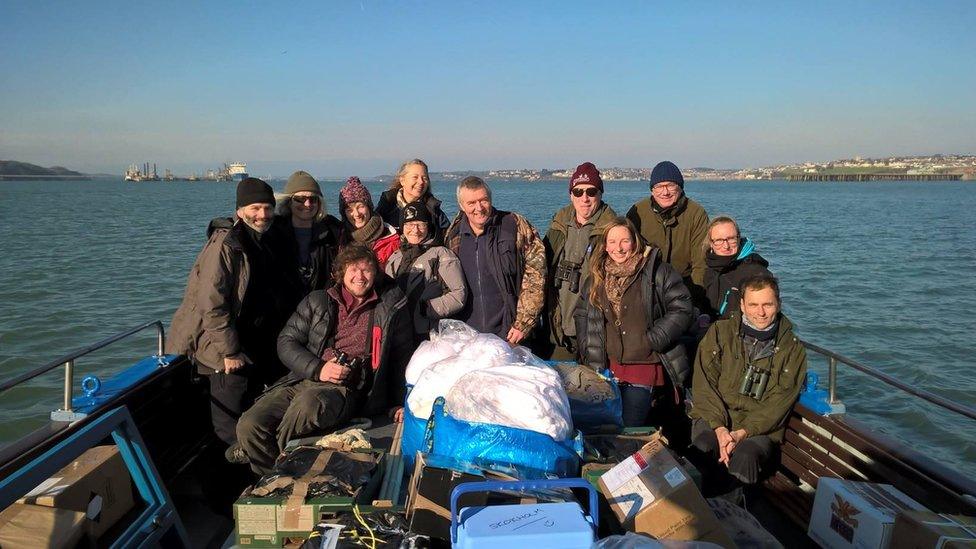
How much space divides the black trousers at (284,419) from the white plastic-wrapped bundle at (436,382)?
77 centimetres

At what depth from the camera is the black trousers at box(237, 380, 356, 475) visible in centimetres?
410

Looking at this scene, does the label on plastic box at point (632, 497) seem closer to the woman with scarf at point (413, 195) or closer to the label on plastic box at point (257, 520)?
the label on plastic box at point (257, 520)

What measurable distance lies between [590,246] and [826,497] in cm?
232

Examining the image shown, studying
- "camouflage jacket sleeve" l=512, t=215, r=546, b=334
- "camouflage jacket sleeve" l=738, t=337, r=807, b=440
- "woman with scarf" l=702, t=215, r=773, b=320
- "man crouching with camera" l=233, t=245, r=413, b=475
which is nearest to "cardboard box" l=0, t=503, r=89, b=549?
"man crouching with camera" l=233, t=245, r=413, b=475

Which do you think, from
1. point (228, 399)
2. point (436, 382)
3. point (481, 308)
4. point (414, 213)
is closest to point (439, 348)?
point (436, 382)

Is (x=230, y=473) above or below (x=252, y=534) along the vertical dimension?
below

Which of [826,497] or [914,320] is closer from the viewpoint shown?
[826,497]

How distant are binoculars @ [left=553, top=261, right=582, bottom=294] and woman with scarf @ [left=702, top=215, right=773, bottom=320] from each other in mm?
1049

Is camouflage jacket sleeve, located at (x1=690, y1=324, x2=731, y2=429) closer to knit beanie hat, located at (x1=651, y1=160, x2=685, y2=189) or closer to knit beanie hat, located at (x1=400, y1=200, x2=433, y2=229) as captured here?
knit beanie hat, located at (x1=651, y1=160, x2=685, y2=189)

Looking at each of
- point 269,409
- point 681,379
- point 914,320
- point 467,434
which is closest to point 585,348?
point 681,379

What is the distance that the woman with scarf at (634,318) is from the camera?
4504 mm

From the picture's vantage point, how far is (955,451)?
8797mm

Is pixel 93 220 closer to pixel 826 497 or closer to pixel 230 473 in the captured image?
pixel 230 473

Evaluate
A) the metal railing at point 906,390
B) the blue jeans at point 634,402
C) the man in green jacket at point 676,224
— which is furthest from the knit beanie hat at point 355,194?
the metal railing at point 906,390
